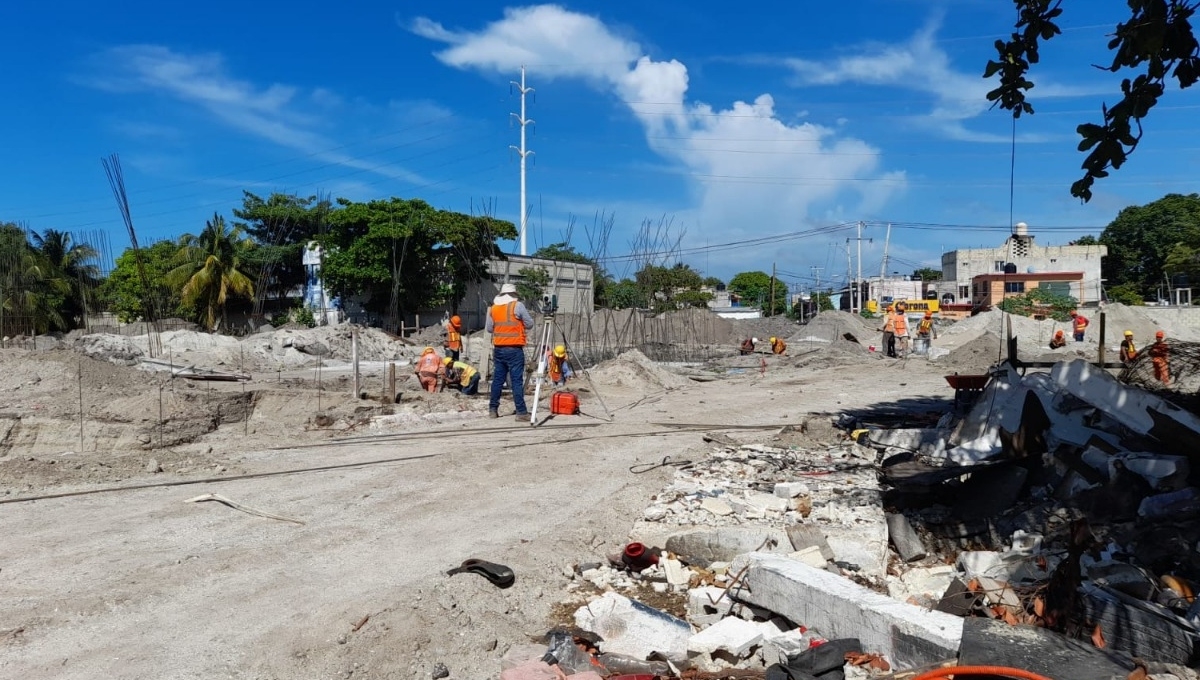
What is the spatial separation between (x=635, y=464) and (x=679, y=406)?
14.6 feet

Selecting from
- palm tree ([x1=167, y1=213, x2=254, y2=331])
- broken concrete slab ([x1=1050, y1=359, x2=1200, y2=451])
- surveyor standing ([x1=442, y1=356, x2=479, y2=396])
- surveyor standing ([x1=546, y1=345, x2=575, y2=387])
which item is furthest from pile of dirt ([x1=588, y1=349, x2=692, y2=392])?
palm tree ([x1=167, y1=213, x2=254, y2=331])

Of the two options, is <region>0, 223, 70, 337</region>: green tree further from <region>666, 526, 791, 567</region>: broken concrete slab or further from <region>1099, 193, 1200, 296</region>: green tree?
<region>1099, 193, 1200, 296</region>: green tree

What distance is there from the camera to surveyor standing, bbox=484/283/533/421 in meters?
9.21

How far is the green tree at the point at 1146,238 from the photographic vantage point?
57531mm

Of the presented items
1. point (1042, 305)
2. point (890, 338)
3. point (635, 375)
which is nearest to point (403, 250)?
point (890, 338)

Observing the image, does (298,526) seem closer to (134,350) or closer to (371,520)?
(371,520)

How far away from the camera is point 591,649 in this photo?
367 cm

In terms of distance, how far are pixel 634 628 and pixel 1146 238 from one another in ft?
227

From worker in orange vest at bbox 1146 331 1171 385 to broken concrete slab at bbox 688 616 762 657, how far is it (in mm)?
7152

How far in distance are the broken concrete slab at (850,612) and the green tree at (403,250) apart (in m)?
29.1

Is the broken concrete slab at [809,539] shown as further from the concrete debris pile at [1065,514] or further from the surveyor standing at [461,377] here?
the surveyor standing at [461,377]

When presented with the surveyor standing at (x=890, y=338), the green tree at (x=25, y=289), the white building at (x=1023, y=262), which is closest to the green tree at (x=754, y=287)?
the white building at (x=1023, y=262)

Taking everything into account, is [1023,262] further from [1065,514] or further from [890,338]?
[1065,514]

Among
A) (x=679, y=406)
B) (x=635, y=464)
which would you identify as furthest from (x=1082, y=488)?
(x=679, y=406)
